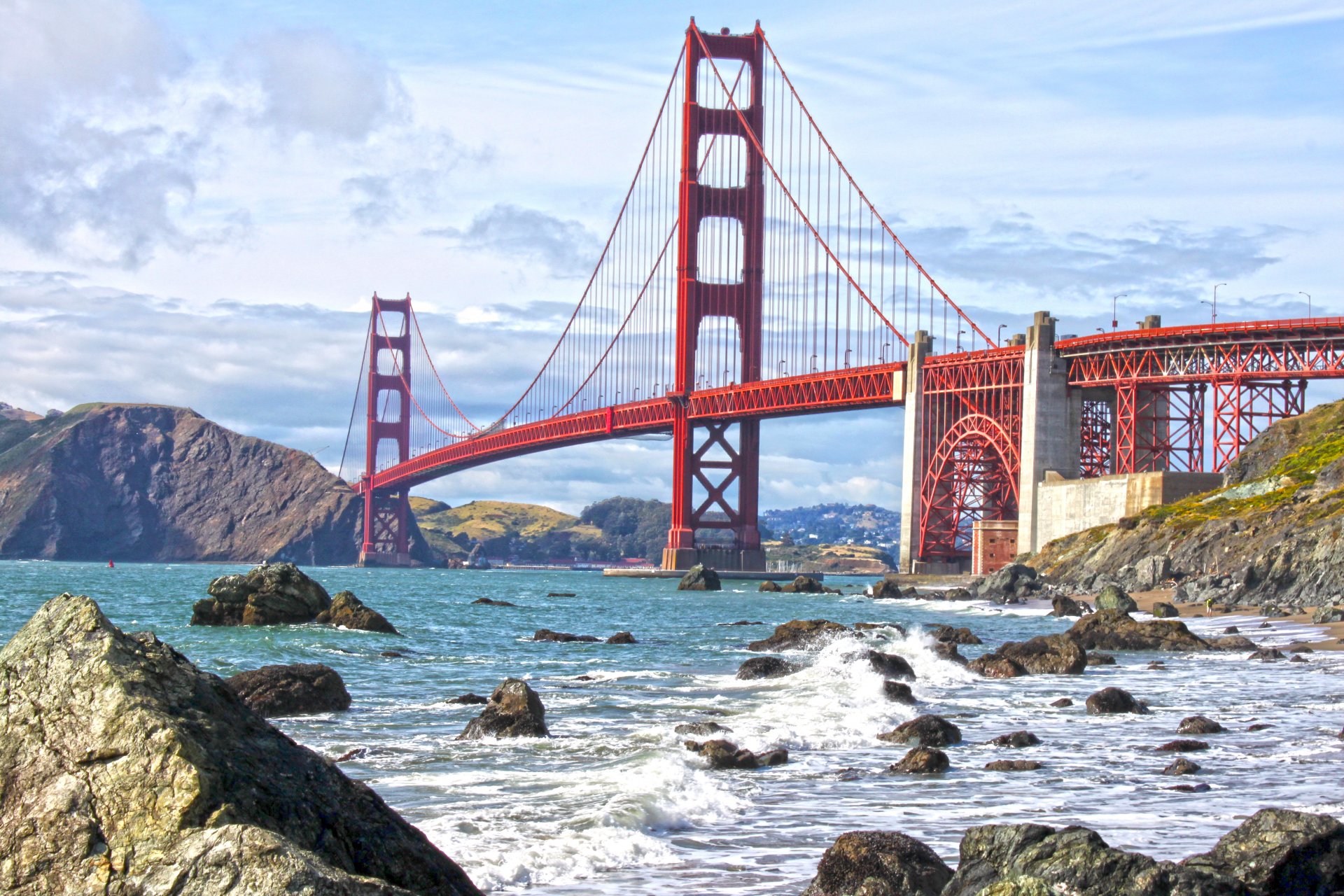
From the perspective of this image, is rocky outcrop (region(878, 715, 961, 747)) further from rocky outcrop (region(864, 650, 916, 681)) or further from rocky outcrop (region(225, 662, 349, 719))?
rocky outcrop (region(225, 662, 349, 719))

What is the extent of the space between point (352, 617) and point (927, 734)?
18965 millimetres

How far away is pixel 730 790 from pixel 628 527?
184205 millimetres

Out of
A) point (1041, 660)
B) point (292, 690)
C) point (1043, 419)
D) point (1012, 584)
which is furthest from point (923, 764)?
point (1043, 419)

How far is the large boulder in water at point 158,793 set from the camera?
4.29 m

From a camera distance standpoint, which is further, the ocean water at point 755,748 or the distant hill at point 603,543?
the distant hill at point 603,543

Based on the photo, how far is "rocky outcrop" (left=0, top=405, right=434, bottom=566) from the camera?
141 m

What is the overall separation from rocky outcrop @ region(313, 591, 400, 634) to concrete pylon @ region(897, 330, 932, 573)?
4239 centimetres

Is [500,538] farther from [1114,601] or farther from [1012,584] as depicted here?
[1114,601]

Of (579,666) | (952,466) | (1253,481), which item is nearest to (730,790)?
(579,666)

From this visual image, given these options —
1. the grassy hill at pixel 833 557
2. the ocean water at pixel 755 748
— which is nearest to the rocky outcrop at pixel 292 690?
the ocean water at pixel 755 748

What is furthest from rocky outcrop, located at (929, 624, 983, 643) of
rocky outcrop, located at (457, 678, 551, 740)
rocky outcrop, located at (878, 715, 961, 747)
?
rocky outcrop, located at (457, 678, 551, 740)

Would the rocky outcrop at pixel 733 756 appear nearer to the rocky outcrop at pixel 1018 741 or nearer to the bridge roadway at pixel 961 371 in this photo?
the rocky outcrop at pixel 1018 741

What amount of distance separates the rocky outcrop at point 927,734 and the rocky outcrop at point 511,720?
3282 millimetres

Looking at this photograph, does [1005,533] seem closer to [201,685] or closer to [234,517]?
[201,685]
